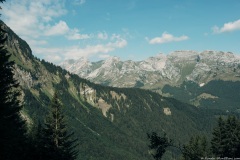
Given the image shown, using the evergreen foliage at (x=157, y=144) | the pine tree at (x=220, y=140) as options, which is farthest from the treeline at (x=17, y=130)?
the pine tree at (x=220, y=140)

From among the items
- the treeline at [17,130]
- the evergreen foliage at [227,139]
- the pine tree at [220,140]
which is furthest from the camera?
the pine tree at [220,140]

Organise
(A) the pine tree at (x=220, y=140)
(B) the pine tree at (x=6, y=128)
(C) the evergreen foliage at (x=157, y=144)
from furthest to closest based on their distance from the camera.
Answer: (A) the pine tree at (x=220, y=140) → (C) the evergreen foliage at (x=157, y=144) → (B) the pine tree at (x=6, y=128)

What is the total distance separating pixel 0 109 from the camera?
3231cm

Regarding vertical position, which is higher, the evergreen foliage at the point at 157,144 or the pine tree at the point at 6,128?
the pine tree at the point at 6,128

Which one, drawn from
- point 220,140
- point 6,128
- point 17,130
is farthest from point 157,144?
point 220,140

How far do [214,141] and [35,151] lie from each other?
212 ft

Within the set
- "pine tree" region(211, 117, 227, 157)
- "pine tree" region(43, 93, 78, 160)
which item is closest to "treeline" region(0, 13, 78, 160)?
"pine tree" region(43, 93, 78, 160)

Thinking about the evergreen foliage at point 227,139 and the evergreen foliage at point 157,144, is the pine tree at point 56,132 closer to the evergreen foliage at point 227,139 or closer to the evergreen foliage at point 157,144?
the evergreen foliage at point 157,144

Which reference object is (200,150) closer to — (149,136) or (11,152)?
(149,136)

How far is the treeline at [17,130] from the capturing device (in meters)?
31.8

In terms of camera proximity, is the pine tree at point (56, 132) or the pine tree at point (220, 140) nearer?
the pine tree at point (56, 132)

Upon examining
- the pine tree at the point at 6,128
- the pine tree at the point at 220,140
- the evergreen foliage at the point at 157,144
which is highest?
the pine tree at the point at 6,128

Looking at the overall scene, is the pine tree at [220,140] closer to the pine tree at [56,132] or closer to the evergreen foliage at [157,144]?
the evergreen foliage at [157,144]

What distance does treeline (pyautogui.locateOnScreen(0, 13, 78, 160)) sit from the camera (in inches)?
1250
